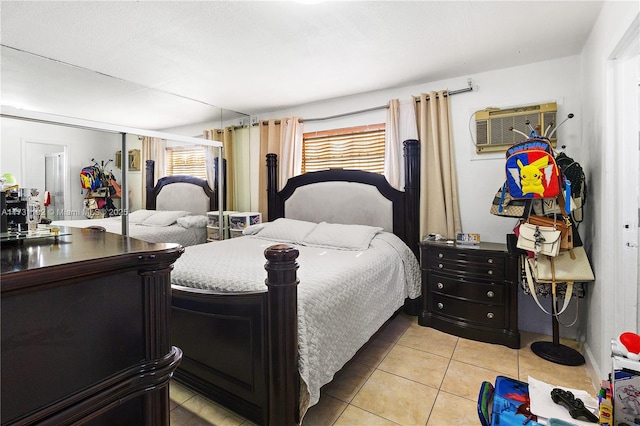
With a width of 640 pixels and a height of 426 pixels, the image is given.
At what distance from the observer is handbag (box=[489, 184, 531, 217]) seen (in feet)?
7.42

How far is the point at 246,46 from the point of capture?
2357mm

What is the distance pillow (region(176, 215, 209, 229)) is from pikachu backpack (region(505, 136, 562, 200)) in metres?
3.21

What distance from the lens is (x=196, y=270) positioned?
6.40 ft

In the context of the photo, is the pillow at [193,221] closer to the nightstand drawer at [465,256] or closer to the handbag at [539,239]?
the nightstand drawer at [465,256]

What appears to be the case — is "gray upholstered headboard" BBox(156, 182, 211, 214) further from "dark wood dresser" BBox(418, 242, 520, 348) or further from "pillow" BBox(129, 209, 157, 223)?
"dark wood dresser" BBox(418, 242, 520, 348)

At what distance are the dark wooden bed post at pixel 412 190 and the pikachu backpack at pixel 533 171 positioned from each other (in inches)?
36.8

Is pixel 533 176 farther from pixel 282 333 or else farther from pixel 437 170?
pixel 282 333

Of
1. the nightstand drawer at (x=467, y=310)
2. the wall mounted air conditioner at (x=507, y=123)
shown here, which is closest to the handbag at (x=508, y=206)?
the wall mounted air conditioner at (x=507, y=123)

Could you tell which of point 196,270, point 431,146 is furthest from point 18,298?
point 431,146

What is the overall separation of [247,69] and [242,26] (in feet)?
2.33

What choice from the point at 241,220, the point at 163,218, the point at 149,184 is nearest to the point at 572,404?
the point at 241,220

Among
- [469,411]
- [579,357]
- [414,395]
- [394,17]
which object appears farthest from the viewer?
[579,357]

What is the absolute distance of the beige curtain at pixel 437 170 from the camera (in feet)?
9.75

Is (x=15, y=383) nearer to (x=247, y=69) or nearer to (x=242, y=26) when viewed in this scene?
(x=242, y=26)
